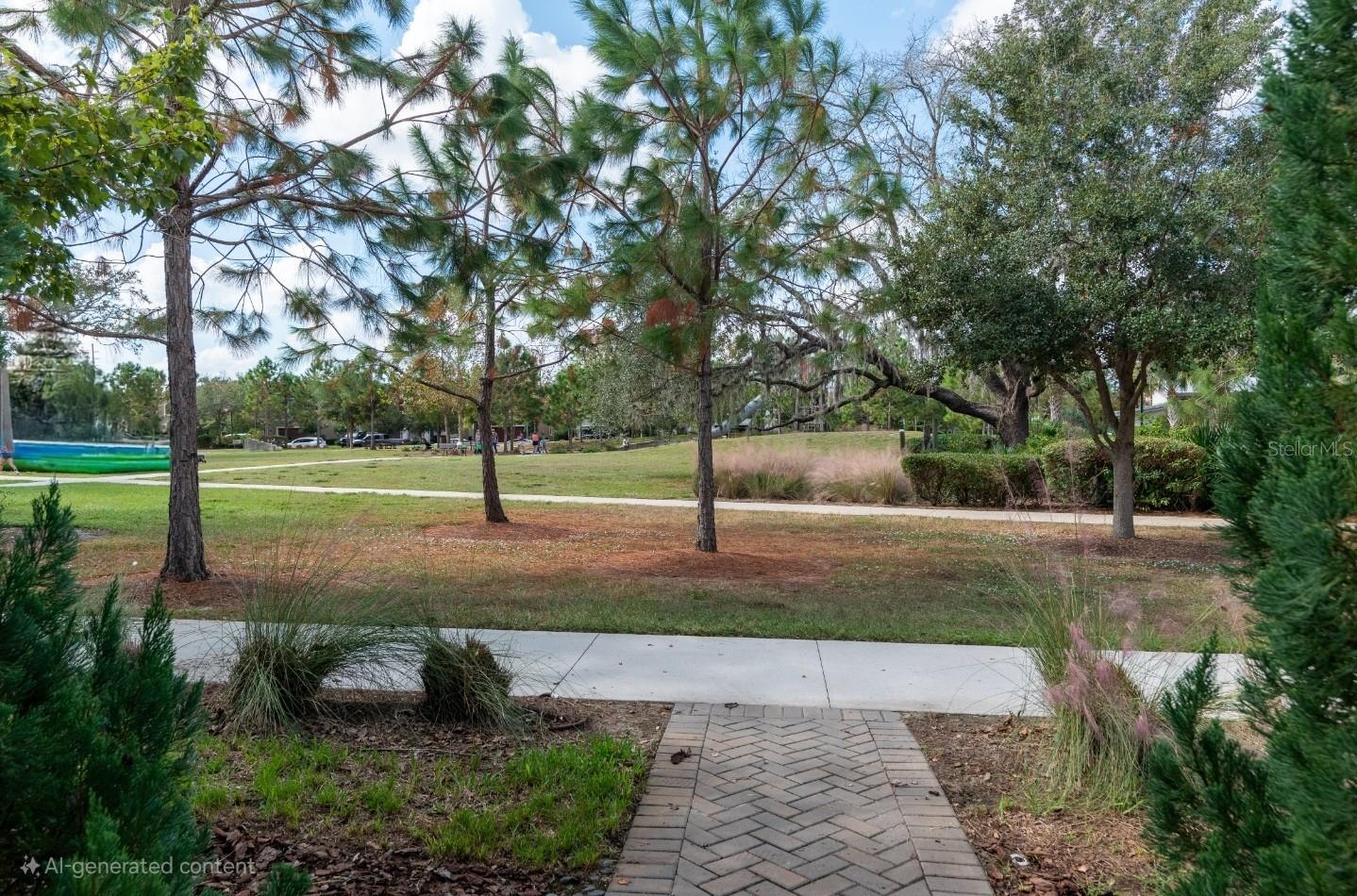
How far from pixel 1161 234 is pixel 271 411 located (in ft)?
241

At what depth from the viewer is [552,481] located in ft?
81.7

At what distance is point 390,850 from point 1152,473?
16798 mm

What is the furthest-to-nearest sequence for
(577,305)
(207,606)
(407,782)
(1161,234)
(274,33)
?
(577,305)
(1161,234)
(274,33)
(207,606)
(407,782)

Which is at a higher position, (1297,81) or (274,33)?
(274,33)

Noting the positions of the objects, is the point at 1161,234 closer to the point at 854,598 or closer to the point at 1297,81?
the point at 854,598

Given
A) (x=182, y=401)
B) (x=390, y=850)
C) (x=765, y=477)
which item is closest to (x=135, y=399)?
(x=765, y=477)

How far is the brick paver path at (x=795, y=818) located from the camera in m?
3.17

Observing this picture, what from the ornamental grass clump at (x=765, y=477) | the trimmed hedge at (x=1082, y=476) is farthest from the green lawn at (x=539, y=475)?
the trimmed hedge at (x=1082, y=476)

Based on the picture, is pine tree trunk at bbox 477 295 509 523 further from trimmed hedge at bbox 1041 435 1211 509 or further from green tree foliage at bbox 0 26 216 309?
trimmed hedge at bbox 1041 435 1211 509

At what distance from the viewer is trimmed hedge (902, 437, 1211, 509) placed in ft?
53.7

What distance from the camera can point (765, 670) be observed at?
19.5 ft

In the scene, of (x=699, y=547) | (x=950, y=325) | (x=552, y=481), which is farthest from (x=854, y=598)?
(x=552, y=481)

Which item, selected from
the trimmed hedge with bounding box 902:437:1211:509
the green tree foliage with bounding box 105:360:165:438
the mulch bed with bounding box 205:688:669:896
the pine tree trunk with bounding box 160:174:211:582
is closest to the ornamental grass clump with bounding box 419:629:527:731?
the mulch bed with bounding box 205:688:669:896

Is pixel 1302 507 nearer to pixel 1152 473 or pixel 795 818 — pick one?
pixel 795 818
